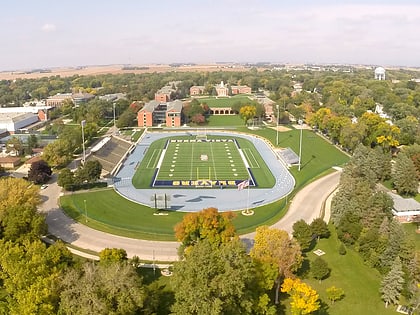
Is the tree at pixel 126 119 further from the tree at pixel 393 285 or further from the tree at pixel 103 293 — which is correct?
the tree at pixel 393 285

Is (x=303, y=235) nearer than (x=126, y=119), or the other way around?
(x=303, y=235)

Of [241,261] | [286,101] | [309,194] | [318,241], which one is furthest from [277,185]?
[286,101]

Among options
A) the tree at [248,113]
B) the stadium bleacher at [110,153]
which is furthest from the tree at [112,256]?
the tree at [248,113]

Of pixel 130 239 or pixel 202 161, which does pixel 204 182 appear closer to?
pixel 202 161

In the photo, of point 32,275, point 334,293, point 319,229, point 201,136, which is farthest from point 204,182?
point 201,136

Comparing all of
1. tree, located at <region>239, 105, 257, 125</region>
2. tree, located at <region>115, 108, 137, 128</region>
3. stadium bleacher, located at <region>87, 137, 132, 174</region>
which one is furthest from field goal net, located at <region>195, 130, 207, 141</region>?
tree, located at <region>115, 108, 137, 128</region>

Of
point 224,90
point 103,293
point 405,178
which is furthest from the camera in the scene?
point 224,90
